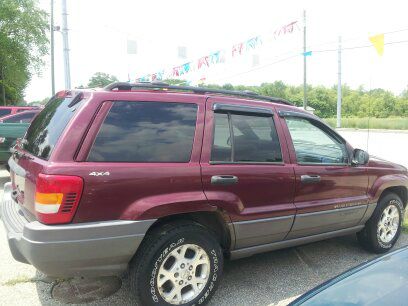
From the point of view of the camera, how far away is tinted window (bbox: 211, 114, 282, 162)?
11.5ft

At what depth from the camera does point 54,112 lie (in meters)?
3.52

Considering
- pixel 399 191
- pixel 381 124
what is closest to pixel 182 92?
pixel 399 191

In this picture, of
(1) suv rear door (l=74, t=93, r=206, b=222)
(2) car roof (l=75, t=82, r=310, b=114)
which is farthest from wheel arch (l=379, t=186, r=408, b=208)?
(1) suv rear door (l=74, t=93, r=206, b=222)

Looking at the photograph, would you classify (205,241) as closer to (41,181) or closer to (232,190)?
(232,190)

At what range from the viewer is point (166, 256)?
3.16 m

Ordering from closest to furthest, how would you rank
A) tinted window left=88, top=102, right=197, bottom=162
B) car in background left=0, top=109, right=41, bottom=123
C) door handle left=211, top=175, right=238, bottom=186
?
tinted window left=88, top=102, right=197, bottom=162, door handle left=211, top=175, right=238, bottom=186, car in background left=0, top=109, right=41, bottom=123

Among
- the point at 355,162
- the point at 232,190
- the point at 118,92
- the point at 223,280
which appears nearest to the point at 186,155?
the point at 232,190

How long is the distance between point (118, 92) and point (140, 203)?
2.82 feet

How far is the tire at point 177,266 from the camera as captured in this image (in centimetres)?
309

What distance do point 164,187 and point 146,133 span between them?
433 mm

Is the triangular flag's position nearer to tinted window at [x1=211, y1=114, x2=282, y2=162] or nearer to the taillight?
tinted window at [x1=211, y1=114, x2=282, y2=162]

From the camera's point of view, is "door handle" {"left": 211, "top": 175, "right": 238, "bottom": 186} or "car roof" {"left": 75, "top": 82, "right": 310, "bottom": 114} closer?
"car roof" {"left": 75, "top": 82, "right": 310, "bottom": 114}

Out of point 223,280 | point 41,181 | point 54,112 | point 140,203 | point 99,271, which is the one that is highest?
point 54,112

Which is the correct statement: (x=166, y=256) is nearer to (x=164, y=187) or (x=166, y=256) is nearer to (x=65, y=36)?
(x=164, y=187)
